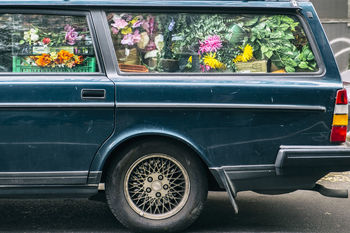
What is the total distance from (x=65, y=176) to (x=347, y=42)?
9.62 meters

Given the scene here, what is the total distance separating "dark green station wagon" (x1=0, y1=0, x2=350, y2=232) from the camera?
4.92 meters

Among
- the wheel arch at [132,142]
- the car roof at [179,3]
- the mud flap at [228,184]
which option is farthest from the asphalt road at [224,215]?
the car roof at [179,3]

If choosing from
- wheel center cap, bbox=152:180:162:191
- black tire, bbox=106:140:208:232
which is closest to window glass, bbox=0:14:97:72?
black tire, bbox=106:140:208:232

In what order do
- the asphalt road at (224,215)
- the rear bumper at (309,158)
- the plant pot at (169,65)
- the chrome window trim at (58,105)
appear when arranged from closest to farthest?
the chrome window trim at (58,105)
the rear bumper at (309,158)
the plant pot at (169,65)
the asphalt road at (224,215)

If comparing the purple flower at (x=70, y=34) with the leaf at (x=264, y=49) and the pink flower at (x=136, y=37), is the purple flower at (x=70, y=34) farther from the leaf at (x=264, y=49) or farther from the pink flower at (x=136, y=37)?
the leaf at (x=264, y=49)

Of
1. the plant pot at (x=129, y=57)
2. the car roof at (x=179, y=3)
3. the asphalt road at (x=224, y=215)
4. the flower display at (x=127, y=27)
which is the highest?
the car roof at (x=179, y=3)

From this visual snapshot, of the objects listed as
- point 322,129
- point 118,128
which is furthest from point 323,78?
point 118,128

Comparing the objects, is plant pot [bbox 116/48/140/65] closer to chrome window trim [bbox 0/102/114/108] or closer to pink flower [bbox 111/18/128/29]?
pink flower [bbox 111/18/128/29]

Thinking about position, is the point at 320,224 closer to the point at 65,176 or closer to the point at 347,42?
the point at 65,176

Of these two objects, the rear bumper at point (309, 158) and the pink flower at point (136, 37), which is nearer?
the rear bumper at point (309, 158)

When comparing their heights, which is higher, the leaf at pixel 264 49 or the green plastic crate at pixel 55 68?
the leaf at pixel 264 49

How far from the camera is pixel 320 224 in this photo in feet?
18.4

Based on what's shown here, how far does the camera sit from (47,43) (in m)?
5.09

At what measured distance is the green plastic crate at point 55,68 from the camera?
5.05m
